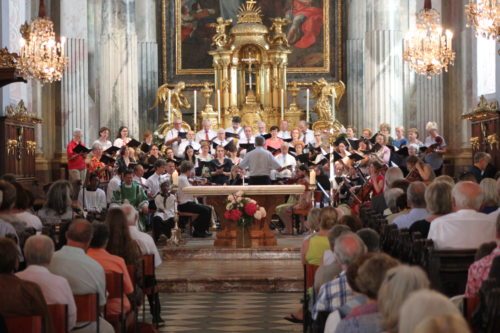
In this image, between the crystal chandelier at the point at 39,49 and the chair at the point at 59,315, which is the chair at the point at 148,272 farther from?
the crystal chandelier at the point at 39,49

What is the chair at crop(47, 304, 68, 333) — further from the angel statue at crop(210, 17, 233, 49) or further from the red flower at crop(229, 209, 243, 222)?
the angel statue at crop(210, 17, 233, 49)

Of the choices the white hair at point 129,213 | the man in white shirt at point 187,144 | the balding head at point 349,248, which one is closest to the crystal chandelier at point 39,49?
the man in white shirt at point 187,144

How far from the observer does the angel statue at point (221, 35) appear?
95.6 ft

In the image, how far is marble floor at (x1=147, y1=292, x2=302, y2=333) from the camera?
11.1 meters

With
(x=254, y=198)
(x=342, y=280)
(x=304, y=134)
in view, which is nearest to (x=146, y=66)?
(x=304, y=134)

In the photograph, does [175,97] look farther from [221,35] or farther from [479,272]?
[479,272]

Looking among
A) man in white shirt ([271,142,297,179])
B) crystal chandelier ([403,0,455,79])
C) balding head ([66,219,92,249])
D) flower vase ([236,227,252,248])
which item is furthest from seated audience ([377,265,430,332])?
man in white shirt ([271,142,297,179])

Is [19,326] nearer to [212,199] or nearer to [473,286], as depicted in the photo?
[473,286]

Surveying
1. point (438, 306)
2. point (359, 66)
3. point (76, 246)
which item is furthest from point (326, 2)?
point (438, 306)

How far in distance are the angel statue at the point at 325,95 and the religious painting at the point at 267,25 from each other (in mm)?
1139

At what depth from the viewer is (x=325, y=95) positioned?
2941cm

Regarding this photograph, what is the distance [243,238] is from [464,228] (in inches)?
376

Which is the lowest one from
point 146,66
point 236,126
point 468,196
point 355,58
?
point 468,196

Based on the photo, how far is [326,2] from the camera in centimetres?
3108
